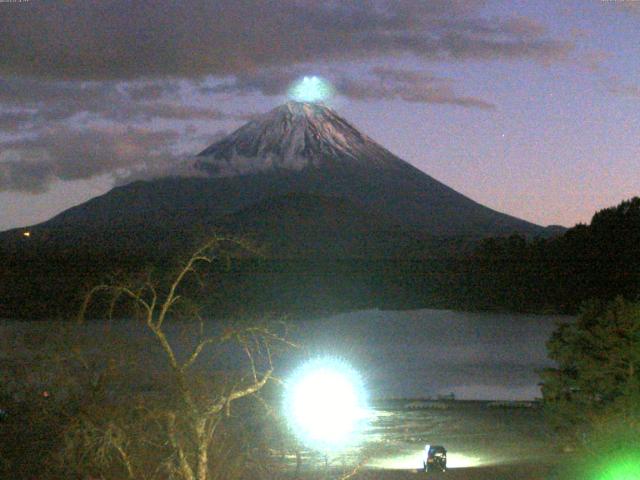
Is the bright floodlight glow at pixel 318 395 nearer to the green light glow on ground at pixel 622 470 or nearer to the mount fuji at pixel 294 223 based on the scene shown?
the green light glow on ground at pixel 622 470

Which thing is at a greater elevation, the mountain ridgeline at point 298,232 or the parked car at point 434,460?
the mountain ridgeline at point 298,232

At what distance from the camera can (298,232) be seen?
12462 cm

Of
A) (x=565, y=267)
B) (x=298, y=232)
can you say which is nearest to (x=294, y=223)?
(x=298, y=232)

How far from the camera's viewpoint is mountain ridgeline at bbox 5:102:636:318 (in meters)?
66.6

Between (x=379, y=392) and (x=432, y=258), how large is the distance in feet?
246

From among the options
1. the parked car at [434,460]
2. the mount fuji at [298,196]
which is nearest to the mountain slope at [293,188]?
the mount fuji at [298,196]

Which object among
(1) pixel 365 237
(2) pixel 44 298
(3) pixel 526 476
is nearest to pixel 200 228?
(3) pixel 526 476

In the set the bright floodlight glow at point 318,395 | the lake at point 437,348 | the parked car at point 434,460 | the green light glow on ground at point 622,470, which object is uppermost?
the lake at point 437,348

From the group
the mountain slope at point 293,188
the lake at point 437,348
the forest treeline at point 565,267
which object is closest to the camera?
the lake at point 437,348

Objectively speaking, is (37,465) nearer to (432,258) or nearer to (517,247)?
(517,247)

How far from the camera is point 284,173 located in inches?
5797

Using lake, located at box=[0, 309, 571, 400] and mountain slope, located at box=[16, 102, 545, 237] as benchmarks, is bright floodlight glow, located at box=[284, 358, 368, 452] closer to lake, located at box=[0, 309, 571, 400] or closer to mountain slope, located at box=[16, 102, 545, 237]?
lake, located at box=[0, 309, 571, 400]

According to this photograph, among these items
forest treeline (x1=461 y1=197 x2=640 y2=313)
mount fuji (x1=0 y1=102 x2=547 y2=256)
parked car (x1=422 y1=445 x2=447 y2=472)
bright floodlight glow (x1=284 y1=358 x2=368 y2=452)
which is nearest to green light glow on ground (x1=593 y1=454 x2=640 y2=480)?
parked car (x1=422 y1=445 x2=447 y2=472)

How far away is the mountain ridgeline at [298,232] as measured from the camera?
66.6 meters
